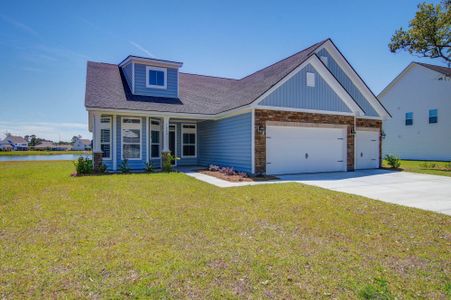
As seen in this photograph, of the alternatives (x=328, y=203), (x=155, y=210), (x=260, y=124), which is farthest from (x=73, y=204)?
(x=260, y=124)

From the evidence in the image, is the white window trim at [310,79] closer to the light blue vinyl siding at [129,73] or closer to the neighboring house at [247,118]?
the neighboring house at [247,118]

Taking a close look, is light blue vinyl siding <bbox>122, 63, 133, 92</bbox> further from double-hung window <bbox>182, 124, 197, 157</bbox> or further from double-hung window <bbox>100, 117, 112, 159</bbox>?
double-hung window <bbox>182, 124, 197, 157</bbox>

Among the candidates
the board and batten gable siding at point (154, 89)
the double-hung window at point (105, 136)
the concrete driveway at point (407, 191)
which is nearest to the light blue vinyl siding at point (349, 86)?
the concrete driveway at point (407, 191)

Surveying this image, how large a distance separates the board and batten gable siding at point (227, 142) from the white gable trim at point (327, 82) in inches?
51.0

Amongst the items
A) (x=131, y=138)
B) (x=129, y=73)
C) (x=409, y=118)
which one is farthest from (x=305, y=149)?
(x=409, y=118)

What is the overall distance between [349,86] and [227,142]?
28.1 feet

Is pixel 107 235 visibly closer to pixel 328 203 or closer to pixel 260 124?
pixel 328 203

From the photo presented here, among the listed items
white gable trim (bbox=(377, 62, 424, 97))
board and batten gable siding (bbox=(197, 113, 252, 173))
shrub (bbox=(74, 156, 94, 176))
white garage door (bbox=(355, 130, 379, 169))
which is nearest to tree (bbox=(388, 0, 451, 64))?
white garage door (bbox=(355, 130, 379, 169))

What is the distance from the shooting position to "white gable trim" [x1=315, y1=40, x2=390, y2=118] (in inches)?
637

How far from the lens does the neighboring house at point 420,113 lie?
23.7 metres

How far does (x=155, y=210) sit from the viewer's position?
6379 millimetres

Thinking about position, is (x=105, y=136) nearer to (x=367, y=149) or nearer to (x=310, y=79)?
(x=310, y=79)

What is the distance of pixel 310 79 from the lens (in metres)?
13.5

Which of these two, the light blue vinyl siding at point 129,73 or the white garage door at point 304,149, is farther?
the light blue vinyl siding at point 129,73
